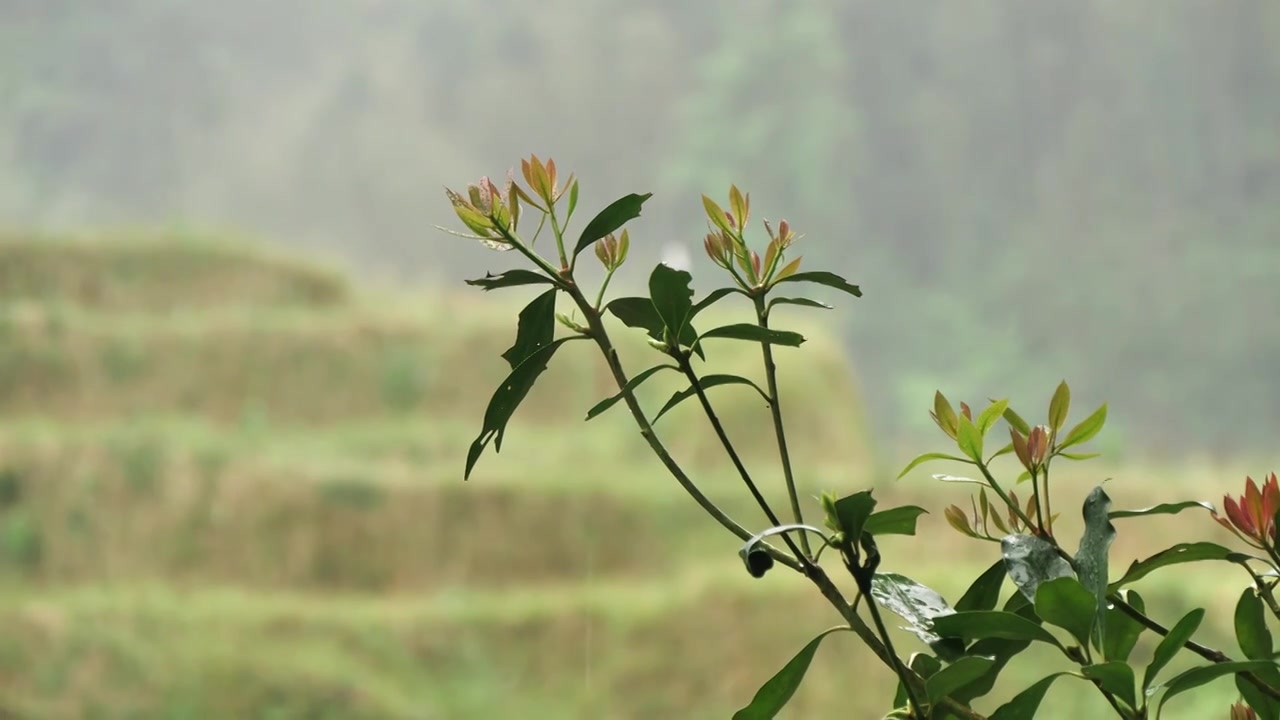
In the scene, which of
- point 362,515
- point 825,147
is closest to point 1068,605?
point 362,515

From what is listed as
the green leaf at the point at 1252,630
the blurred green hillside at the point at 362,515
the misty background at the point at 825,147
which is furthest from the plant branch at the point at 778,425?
the misty background at the point at 825,147

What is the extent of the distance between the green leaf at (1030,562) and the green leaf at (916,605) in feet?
0.07

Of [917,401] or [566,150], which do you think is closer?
[917,401]

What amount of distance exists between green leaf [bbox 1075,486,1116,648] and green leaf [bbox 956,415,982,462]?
0.10ft

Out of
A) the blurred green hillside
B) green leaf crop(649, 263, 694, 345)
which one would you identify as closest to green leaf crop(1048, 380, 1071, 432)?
green leaf crop(649, 263, 694, 345)

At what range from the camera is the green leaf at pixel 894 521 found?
325 millimetres

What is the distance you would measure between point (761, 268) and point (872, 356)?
6.07 feet

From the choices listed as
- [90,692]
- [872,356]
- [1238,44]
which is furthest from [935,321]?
[90,692]

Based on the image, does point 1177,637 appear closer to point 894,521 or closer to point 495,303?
point 894,521

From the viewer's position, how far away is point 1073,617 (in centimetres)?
29

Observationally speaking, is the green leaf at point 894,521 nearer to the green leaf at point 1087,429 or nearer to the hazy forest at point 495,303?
the green leaf at point 1087,429

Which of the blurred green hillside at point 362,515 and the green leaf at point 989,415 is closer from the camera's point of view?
the green leaf at point 989,415

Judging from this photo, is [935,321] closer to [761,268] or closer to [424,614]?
[424,614]

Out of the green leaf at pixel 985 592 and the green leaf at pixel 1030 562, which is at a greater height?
the green leaf at pixel 1030 562
